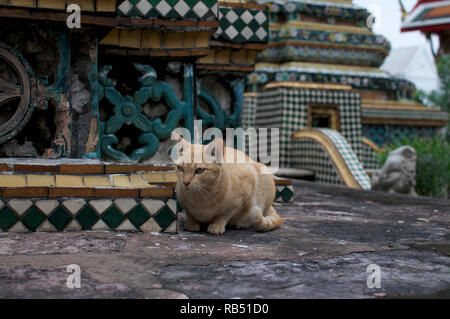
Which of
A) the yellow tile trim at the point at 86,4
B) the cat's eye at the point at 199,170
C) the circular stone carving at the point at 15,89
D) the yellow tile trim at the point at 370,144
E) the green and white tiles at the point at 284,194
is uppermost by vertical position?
the yellow tile trim at the point at 86,4

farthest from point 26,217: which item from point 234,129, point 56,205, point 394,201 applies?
point 394,201

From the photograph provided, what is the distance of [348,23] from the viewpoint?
12039mm

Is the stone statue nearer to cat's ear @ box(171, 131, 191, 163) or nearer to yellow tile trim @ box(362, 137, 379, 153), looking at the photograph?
yellow tile trim @ box(362, 137, 379, 153)

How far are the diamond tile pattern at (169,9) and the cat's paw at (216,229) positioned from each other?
1791 mm

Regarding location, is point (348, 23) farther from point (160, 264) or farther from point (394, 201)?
point (160, 264)

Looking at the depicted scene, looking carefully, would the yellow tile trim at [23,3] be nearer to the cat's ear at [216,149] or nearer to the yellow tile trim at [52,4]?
the yellow tile trim at [52,4]

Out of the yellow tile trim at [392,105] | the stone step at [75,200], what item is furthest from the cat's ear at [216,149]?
the yellow tile trim at [392,105]

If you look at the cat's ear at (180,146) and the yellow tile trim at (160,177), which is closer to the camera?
the cat's ear at (180,146)

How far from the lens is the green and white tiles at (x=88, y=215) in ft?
8.95

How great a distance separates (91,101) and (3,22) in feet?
2.32

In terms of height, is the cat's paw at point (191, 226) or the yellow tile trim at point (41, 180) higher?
the yellow tile trim at point (41, 180)

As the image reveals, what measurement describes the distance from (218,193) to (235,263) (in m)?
0.88

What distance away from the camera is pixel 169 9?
160 inches

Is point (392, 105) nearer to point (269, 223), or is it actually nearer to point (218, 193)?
point (269, 223)
